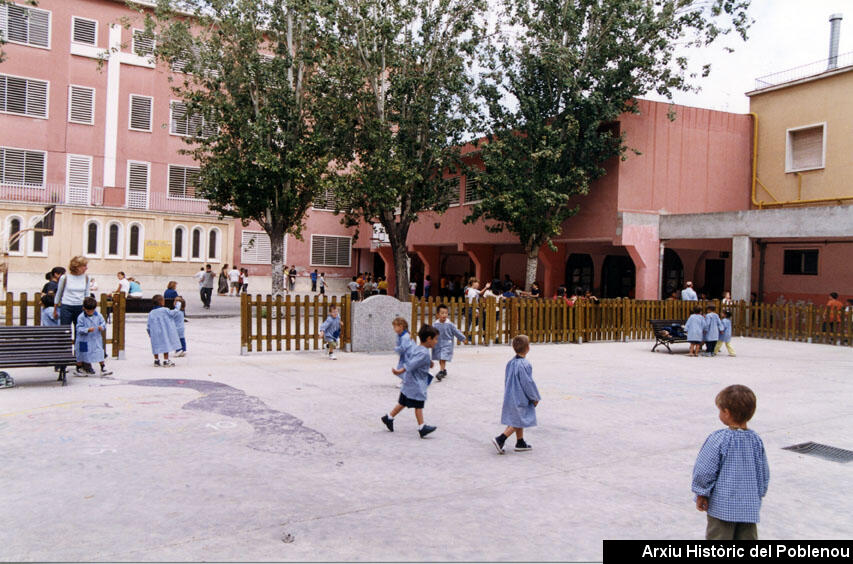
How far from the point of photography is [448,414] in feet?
30.3

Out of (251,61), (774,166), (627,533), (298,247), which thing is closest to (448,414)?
(627,533)

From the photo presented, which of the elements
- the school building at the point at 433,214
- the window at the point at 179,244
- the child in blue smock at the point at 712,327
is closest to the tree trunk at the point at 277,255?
the school building at the point at 433,214

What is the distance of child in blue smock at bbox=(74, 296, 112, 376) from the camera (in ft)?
36.6

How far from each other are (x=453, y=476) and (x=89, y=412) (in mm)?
Answer: 4897

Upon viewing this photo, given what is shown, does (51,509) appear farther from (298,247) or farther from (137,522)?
(298,247)

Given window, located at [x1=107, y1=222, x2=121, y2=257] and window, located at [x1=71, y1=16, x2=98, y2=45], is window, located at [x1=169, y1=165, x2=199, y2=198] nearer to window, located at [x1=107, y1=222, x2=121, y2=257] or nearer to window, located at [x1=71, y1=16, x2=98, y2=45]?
window, located at [x1=107, y1=222, x2=121, y2=257]

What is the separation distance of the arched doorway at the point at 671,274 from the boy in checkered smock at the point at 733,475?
26615mm

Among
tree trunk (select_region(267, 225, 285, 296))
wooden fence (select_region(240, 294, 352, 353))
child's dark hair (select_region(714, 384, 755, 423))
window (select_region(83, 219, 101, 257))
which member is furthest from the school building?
child's dark hair (select_region(714, 384, 755, 423))

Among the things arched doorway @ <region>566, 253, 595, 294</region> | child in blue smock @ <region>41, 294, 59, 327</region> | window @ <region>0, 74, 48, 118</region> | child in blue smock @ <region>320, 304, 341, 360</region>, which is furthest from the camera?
window @ <region>0, 74, 48, 118</region>

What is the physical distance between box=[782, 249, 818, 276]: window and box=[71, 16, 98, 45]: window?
35.2 meters

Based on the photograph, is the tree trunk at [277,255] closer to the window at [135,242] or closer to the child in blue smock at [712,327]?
the window at [135,242]

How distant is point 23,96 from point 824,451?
1548 inches

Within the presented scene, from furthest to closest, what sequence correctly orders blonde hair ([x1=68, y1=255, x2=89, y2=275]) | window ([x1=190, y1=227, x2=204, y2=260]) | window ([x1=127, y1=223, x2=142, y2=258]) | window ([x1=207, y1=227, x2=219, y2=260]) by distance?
window ([x1=207, y1=227, x2=219, y2=260]), window ([x1=190, y1=227, x2=204, y2=260]), window ([x1=127, y1=223, x2=142, y2=258]), blonde hair ([x1=68, y1=255, x2=89, y2=275])

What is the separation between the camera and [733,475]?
3988 mm
